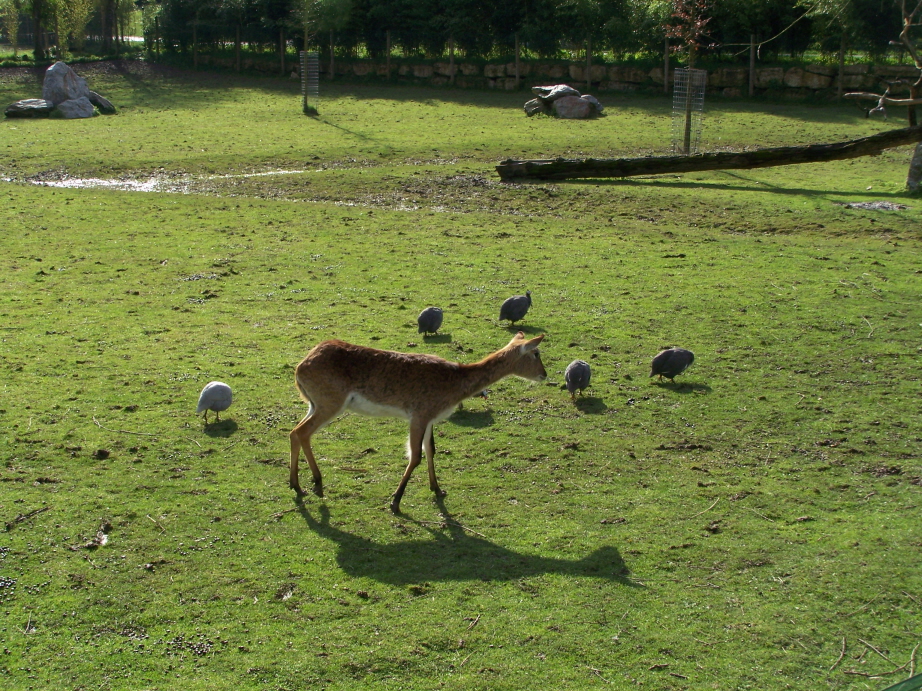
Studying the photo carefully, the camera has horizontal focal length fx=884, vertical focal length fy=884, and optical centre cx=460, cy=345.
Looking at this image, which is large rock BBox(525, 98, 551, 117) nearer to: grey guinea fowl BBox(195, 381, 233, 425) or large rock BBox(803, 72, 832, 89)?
large rock BBox(803, 72, 832, 89)

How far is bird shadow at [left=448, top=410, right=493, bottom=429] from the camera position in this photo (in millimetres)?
8977

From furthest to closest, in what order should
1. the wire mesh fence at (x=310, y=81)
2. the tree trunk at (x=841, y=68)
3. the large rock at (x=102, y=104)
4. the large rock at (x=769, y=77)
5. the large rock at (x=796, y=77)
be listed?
the large rock at (x=769, y=77), the large rock at (x=796, y=77), the large rock at (x=102, y=104), the tree trunk at (x=841, y=68), the wire mesh fence at (x=310, y=81)

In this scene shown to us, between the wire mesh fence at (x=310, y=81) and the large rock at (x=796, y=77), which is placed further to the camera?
the large rock at (x=796, y=77)

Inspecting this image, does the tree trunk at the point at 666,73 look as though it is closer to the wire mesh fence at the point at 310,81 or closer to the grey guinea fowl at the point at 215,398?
the wire mesh fence at the point at 310,81

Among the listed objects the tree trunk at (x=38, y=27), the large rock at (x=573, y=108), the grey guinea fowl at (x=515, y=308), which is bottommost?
the grey guinea fowl at (x=515, y=308)

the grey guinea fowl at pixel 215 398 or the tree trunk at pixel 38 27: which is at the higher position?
the tree trunk at pixel 38 27

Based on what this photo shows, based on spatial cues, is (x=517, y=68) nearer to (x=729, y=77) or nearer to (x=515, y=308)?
(x=729, y=77)

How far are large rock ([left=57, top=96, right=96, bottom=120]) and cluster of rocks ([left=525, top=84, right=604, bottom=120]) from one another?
16.7m

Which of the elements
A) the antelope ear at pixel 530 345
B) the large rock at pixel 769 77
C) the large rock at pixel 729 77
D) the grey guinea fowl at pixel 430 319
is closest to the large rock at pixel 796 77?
the large rock at pixel 769 77

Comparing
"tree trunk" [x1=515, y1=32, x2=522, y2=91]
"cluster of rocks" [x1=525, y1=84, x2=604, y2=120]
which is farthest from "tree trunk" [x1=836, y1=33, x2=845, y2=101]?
"tree trunk" [x1=515, y1=32, x2=522, y2=91]

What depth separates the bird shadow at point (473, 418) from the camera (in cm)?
898

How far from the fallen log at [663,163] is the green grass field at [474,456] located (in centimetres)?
242

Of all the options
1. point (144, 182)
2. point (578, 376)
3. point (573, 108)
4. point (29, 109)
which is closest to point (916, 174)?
point (578, 376)

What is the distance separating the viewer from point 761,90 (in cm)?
3650
